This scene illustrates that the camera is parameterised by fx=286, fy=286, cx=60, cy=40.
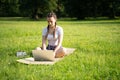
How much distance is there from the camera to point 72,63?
782cm

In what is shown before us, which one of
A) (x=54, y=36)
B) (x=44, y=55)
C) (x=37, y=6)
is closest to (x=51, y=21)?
(x=54, y=36)

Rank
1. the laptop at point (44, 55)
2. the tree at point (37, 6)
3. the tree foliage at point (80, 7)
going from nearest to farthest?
the laptop at point (44, 55) → the tree foliage at point (80, 7) → the tree at point (37, 6)

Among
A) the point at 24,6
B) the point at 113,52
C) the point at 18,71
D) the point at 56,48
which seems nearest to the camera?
the point at 18,71

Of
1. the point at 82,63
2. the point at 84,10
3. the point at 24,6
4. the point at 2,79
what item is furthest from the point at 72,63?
the point at 24,6

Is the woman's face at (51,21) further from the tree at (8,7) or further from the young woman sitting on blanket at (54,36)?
the tree at (8,7)

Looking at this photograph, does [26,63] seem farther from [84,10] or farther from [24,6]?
[24,6]

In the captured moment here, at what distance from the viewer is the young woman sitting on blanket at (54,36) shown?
8.63 meters

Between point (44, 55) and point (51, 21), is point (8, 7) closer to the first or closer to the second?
point (51, 21)

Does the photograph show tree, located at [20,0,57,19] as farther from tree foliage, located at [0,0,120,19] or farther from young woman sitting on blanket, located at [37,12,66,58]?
young woman sitting on blanket, located at [37,12,66,58]

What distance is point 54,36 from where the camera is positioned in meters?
9.05

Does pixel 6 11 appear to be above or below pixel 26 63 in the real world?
below

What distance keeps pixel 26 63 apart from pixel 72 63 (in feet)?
4.11

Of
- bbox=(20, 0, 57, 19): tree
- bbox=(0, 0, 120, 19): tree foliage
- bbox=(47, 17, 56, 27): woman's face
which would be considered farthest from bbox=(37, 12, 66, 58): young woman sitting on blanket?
bbox=(20, 0, 57, 19): tree

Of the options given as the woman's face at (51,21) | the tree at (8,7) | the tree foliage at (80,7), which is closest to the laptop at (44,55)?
the woman's face at (51,21)
